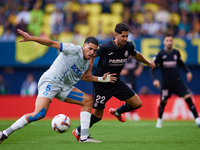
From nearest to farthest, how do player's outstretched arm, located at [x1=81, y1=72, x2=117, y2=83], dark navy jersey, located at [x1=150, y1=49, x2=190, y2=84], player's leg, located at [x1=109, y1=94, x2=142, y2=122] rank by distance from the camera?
player's outstretched arm, located at [x1=81, y1=72, x2=117, y2=83] < player's leg, located at [x1=109, y1=94, x2=142, y2=122] < dark navy jersey, located at [x1=150, y1=49, x2=190, y2=84]

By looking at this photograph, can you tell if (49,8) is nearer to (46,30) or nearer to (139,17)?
(46,30)

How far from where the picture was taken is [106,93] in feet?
24.0

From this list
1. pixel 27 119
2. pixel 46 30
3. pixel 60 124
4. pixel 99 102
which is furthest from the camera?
pixel 46 30

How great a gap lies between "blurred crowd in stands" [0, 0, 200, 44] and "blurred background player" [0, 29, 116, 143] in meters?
10.7

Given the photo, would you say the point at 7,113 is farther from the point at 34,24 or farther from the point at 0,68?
the point at 34,24

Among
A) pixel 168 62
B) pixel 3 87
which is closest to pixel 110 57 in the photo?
pixel 168 62

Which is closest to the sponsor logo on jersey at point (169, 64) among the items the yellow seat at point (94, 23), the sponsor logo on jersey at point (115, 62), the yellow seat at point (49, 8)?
the sponsor logo on jersey at point (115, 62)

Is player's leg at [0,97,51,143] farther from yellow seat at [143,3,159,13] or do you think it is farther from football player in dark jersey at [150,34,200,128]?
yellow seat at [143,3,159,13]

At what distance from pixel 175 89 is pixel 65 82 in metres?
4.27

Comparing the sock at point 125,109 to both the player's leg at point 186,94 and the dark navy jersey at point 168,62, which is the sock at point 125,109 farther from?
the player's leg at point 186,94

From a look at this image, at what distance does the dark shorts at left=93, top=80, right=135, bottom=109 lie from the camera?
7.24 meters

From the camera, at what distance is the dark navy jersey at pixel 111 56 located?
23.3 ft

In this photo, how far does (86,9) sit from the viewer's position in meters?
19.6

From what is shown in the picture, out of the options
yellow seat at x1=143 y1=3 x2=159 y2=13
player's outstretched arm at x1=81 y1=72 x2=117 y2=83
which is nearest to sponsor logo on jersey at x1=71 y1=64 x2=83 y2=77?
player's outstretched arm at x1=81 y1=72 x2=117 y2=83
